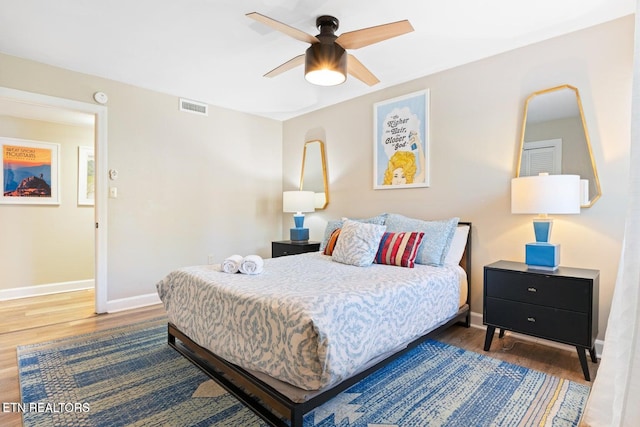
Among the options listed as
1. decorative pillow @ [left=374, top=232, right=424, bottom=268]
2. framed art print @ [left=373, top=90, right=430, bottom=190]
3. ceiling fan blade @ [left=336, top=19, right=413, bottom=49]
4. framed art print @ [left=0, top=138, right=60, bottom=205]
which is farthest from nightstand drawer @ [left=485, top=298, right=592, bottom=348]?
framed art print @ [left=0, top=138, right=60, bottom=205]

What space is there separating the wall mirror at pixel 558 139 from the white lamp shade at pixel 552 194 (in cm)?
31

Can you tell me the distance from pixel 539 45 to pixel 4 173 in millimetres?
6140

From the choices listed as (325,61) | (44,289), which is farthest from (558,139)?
(44,289)

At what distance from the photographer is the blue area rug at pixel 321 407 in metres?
1.68

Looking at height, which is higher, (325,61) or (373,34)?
(373,34)

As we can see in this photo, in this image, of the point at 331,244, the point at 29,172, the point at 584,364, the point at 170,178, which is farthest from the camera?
the point at 29,172

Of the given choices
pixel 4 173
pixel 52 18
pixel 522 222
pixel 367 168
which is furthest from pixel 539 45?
pixel 4 173

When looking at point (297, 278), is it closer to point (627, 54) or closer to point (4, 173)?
point (627, 54)

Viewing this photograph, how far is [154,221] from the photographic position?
12.7 ft

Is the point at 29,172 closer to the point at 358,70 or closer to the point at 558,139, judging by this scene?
the point at 358,70

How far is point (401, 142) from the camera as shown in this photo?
360 centimetres

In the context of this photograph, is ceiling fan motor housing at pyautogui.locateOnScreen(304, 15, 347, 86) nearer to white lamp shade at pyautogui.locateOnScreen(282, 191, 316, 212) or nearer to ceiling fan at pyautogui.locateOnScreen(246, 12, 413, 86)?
ceiling fan at pyautogui.locateOnScreen(246, 12, 413, 86)

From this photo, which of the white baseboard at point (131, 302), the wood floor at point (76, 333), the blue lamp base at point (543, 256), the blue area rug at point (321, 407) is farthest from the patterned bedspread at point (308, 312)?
the white baseboard at point (131, 302)

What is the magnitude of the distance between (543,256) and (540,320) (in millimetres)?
483
